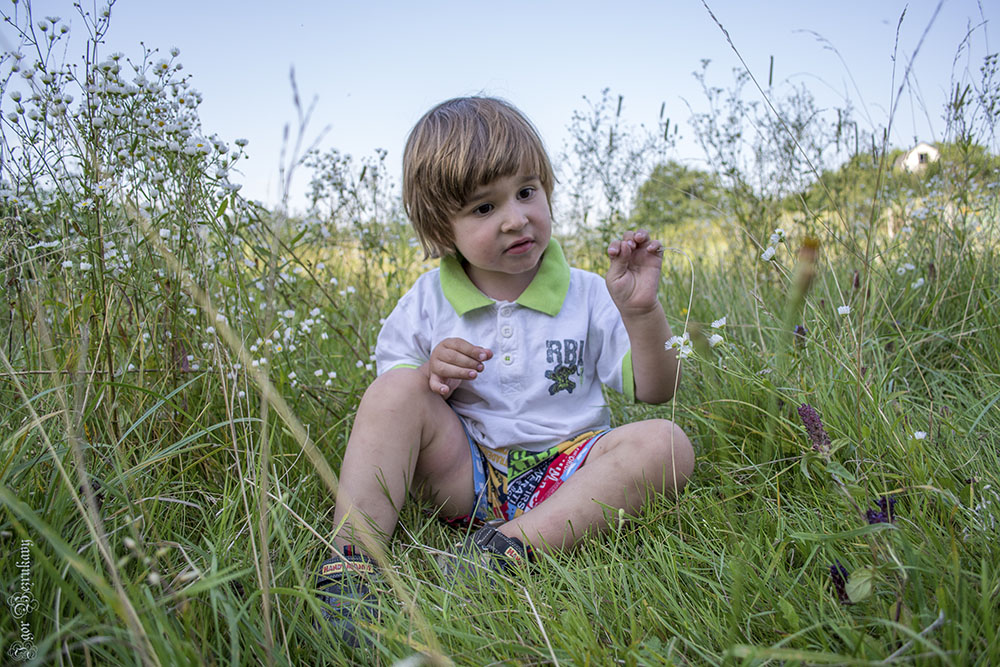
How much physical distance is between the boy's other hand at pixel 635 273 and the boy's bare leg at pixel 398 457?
0.58m

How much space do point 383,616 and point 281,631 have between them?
206 mm

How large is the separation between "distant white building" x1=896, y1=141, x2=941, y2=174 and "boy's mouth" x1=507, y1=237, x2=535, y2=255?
1.70 meters

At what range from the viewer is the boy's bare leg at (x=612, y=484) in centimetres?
156

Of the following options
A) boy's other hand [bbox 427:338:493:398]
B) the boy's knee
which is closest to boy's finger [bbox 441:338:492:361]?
boy's other hand [bbox 427:338:493:398]

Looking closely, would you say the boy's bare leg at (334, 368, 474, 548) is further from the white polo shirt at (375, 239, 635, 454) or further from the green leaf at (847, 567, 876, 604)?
the green leaf at (847, 567, 876, 604)

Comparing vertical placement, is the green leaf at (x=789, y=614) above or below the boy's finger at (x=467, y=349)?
below

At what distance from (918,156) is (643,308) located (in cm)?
193

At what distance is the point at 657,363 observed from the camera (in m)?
1.81

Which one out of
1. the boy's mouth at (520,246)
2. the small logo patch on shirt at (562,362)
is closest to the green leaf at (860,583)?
the small logo patch on shirt at (562,362)

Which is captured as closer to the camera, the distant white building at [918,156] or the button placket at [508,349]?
the button placket at [508,349]

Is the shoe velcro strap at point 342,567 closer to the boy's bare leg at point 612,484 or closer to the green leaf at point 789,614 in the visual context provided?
the boy's bare leg at point 612,484

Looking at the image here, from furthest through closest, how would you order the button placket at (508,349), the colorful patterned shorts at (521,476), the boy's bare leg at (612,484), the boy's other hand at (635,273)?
the button placket at (508,349), the colorful patterned shorts at (521,476), the boy's other hand at (635,273), the boy's bare leg at (612,484)

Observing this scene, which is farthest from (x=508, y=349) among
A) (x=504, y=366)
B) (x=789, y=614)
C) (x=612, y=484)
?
(x=789, y=614)

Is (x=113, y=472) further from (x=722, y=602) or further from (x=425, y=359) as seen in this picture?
(x=722, y=602)
